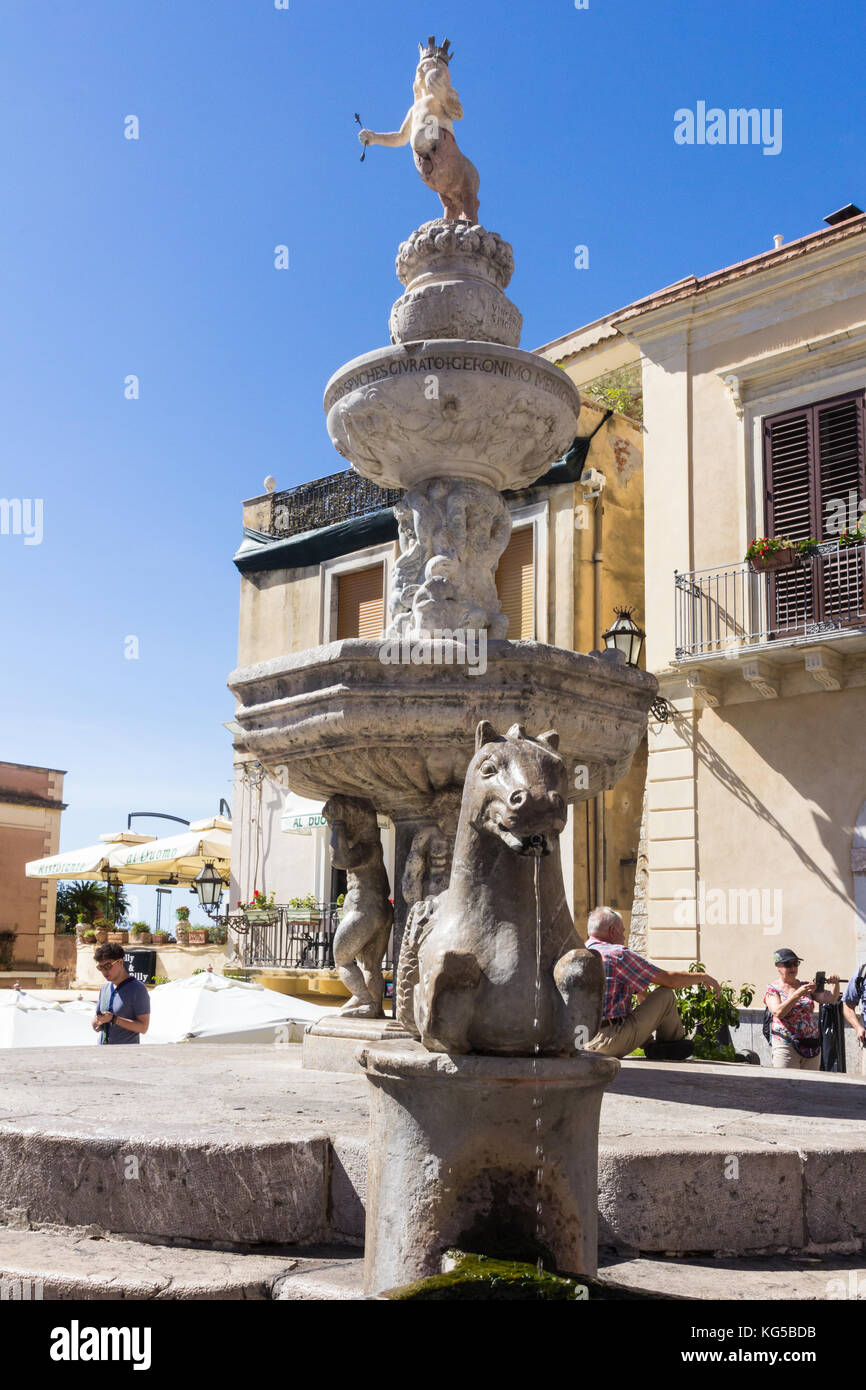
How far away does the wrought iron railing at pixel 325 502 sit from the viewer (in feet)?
65.6

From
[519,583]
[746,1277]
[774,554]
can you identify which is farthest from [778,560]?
[746,1277]

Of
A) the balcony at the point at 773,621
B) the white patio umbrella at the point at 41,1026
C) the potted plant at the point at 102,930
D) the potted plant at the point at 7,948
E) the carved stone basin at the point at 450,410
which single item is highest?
the balcony at the point at 773,621

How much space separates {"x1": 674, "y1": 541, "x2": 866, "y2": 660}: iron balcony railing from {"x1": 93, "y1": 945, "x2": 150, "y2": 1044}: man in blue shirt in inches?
318

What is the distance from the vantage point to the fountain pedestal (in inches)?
104

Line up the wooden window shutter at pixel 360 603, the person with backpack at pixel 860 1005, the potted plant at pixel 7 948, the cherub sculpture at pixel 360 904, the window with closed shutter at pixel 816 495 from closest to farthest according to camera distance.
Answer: the cherub sculpture at pixel 360 904, the person with backpack at pixel 860 1005, the window with closed shutter at pixel 816 495, the wooden window shutter at pixel 360 603, the potted plant at pixel 7 948

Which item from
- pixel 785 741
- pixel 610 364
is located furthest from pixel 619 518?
pixel 785 741

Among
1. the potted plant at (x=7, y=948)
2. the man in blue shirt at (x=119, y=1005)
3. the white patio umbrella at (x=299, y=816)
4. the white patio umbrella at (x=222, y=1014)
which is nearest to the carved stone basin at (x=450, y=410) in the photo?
the man in blue shirt at (x=119, y=1005)

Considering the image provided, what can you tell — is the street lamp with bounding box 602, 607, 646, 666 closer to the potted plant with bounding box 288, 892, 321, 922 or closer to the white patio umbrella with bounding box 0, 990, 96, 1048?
the white patio umbrella with bounding box 0, 990, 96, 1048

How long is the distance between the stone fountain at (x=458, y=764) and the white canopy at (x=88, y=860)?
19204 millimetres

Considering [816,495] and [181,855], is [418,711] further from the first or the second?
[181,855]

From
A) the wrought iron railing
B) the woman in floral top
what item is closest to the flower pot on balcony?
the woman in floral top

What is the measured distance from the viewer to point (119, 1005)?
304 inches

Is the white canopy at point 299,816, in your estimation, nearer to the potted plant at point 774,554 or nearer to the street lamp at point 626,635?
the street lamp at point 626,635

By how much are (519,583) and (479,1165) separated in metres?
15.1
